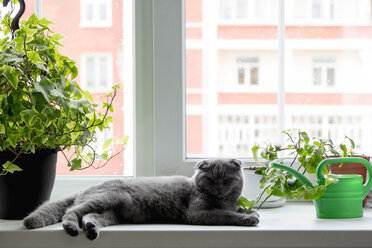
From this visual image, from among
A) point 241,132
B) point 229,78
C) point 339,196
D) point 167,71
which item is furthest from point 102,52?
point 339,196

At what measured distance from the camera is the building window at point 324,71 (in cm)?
160

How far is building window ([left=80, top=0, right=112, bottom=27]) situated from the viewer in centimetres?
165

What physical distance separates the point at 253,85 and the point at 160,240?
0.70m

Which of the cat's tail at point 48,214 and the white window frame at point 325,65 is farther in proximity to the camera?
the white window frame at point 325,65

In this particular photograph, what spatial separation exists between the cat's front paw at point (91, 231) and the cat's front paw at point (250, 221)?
1.19ft

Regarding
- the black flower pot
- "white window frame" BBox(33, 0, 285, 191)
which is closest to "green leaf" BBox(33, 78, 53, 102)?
the black flower pot

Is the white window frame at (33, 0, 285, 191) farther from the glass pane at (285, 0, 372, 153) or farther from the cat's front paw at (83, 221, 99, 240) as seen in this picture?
the cat's front paw at (83, 221, 99, 240)

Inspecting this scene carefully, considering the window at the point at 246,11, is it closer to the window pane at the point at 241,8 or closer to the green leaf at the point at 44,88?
the window pane at the point at 241,8

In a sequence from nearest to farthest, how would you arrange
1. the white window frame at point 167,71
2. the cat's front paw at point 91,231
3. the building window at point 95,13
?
the cat's front paw at point 91,231 < the white window frame at point 167,71 < the building window at point 95,13

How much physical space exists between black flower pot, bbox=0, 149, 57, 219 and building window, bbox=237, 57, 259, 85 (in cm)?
69

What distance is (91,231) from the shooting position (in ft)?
3.59

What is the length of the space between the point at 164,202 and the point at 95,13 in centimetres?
75

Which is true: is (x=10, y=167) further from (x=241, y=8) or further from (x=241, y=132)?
(x=241, y=8)

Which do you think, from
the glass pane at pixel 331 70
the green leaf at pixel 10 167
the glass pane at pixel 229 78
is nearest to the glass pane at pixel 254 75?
the glass pane at pixel 229 78
